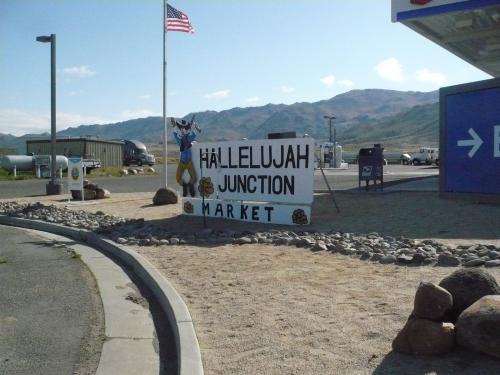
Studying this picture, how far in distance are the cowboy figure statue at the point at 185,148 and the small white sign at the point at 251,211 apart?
37cm

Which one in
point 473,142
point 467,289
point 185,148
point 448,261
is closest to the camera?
point 467,289

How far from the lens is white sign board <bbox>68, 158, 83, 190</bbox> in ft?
60.3

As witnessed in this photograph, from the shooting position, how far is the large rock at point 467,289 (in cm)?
431

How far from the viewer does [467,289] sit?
4.35m

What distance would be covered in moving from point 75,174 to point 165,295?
1311 centimetres

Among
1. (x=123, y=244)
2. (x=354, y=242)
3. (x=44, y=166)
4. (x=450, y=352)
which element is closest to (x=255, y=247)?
(x=354, y=242)

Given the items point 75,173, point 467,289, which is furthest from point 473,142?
point 75,173

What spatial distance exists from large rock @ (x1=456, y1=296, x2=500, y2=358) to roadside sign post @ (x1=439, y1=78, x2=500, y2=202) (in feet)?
28.0

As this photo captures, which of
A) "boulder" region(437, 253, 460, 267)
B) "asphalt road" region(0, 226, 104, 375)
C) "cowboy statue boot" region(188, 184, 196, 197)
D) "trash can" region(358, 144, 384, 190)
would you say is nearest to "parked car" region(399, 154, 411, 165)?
"trash can" region(358, 144, 384, 190)

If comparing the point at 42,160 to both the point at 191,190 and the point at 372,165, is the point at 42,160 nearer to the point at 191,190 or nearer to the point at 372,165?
the point at 372,165

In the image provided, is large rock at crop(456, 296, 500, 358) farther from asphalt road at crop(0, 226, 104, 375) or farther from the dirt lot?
asphalt road at crop(0, 226, 104, 375)

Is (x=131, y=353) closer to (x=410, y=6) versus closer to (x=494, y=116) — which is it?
(x=494, y=116)

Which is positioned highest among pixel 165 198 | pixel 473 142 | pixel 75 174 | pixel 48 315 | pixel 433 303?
pixel 473 142

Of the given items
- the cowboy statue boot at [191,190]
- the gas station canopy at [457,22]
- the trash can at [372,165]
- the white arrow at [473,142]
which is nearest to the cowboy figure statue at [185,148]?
the cowboy statue boot at [191,190]
